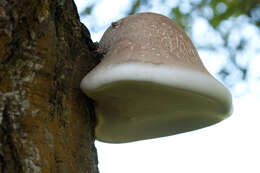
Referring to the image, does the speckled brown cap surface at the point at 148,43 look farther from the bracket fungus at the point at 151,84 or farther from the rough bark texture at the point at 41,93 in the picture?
the rough bark texture at the point at 41,93

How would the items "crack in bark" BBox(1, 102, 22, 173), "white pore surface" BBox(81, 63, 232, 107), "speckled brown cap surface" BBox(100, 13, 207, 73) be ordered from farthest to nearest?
1. "speckled brown cap surface" BBox(100, 13, 207, 73)
2. "white pore surface" BBox(81, 63, 232, 107)
3. "crack in bark" BBox(1, 102, 22, 173)

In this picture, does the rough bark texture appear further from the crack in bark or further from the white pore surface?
the white pore surface

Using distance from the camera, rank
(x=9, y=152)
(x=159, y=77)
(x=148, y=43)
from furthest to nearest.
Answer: (x=148, y=43), (x=159, y=77), (x=9, y=152)

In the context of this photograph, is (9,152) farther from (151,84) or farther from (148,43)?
(148,43)

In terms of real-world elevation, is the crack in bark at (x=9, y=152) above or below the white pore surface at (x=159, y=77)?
below

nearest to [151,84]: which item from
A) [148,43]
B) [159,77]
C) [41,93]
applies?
[159,77]

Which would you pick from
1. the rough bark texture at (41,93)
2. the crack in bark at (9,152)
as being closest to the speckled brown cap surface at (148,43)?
the rough bark texture at (41,93)

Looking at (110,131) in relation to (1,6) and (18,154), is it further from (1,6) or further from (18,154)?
(1,6)

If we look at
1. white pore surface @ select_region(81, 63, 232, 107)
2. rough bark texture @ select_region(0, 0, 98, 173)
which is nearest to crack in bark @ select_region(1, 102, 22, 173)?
rough bark texture @ select_region(0, 0, 98, 173)
